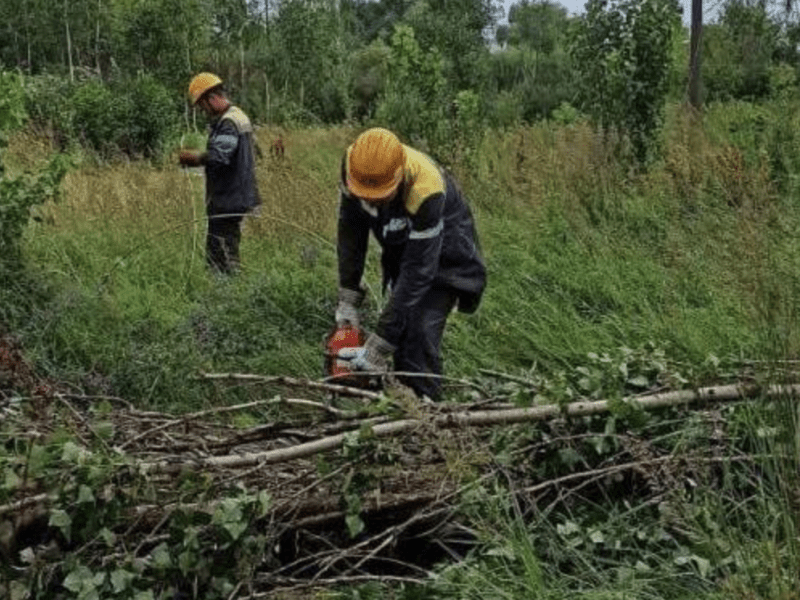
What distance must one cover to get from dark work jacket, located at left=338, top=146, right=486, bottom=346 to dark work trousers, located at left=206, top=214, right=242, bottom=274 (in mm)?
2707

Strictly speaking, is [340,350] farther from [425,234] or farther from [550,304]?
[550,304]

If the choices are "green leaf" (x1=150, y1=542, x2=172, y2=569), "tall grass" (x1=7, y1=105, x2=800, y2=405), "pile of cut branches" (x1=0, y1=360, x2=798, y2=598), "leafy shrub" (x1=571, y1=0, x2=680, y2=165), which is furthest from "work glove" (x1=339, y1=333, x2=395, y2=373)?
"leafy shrub" (x1=571, y1=0, x2=680, y2=165)

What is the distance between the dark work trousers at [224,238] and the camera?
24.1 ft

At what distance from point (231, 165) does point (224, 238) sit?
1.80ft

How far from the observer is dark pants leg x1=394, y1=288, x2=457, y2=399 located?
461cm

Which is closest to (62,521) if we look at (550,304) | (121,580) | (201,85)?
(121,580)

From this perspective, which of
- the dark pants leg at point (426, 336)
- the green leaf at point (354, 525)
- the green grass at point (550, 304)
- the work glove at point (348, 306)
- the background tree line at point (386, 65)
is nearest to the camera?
the green grass at point (550, 304)

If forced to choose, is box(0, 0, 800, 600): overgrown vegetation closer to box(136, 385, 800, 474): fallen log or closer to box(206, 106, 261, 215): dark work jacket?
box(136, 385, 800, 474): fallen log

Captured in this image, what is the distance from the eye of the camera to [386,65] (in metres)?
13.1

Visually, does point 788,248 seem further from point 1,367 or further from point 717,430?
point 1,367

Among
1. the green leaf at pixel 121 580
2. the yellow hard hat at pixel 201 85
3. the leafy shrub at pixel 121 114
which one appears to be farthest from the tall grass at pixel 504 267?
the leafy shrub at pixel 121 114

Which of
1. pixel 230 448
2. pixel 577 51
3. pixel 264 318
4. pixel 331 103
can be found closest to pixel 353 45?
pixel 331 103

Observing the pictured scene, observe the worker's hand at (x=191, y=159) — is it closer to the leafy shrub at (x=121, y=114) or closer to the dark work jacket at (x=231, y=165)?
the dark work jacket at (x=231, y=165)

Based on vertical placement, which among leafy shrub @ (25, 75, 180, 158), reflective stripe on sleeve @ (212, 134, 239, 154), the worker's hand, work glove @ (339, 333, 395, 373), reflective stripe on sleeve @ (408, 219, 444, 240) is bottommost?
leafy shrub @ (25, 75, 180, 158)
